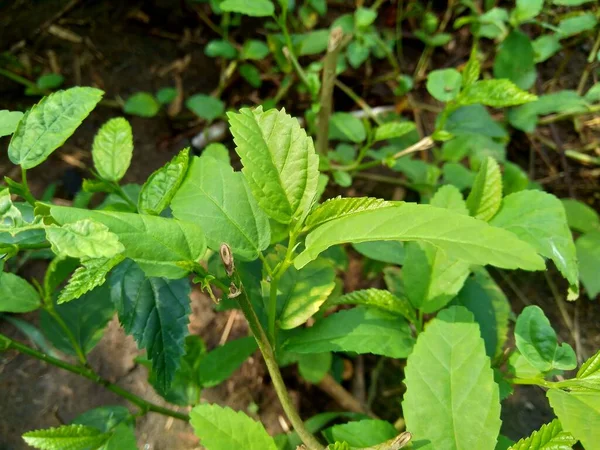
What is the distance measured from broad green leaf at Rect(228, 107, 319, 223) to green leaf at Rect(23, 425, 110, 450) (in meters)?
0.61

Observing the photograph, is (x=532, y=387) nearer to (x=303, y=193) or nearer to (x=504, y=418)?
(x=504, y=418)

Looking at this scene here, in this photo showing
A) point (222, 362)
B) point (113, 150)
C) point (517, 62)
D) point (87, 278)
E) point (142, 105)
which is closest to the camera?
point (87, 278)

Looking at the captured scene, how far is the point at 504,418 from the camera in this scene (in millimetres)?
1479

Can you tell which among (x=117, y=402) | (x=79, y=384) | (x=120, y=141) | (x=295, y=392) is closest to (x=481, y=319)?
(x=295, y=392)

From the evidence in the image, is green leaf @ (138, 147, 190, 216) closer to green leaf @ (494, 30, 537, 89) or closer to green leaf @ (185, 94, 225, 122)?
green leaf @ (185, 94, 225, 122)

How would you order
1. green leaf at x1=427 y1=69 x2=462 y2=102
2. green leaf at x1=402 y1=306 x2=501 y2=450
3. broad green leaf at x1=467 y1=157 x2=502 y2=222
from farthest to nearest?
green leaf at x1=427 y1=69 x2=462 y2=102 < broad green leaf at x1=467 y1=157 x2=502 y2=222 < green leaf at x1=402 y1=306 x2=501 y2=450

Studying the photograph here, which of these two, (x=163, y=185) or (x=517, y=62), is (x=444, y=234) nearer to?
(x=163, y=185)

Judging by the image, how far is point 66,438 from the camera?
944 mm

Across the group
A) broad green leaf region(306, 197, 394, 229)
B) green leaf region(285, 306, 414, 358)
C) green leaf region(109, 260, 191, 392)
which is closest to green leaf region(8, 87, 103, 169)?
green leaf region(109, 260, 191, 392)

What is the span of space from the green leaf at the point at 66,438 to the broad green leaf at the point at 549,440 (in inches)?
30.5

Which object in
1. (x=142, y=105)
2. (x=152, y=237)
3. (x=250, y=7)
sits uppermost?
(x=250, y=7)

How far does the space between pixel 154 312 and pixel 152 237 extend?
1.13ft

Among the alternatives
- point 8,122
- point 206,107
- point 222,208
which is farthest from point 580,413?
point 206,107

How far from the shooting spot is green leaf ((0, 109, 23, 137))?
80cm
